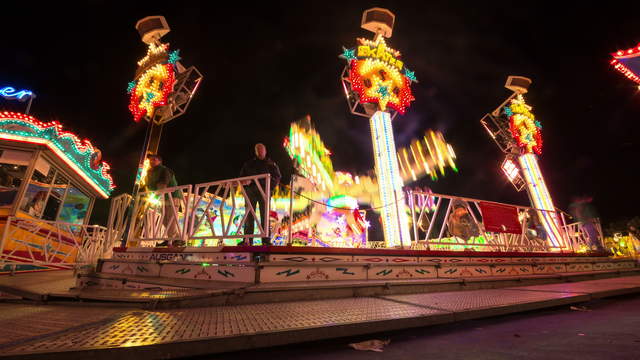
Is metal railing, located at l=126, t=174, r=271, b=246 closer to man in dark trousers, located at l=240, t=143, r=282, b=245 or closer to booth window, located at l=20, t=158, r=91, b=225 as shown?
man in dark trousers, located at l=240, t=143, r=282, b=245

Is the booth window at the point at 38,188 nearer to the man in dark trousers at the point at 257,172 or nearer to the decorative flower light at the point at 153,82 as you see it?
the decorative flower light at the point at 153,82

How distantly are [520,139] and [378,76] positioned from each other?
38.3 ft

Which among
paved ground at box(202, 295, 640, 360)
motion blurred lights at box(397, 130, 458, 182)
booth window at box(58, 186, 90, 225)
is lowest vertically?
paved ground at box(202, 295, 640, 360)

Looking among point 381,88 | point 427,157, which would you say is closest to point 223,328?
point 381,88

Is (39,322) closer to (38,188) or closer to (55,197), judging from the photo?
(38,188)

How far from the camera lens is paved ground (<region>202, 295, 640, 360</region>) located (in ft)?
5.48

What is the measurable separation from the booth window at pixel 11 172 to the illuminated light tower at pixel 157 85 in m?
3.80

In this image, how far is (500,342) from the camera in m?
1.95

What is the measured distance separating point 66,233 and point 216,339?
505 inches

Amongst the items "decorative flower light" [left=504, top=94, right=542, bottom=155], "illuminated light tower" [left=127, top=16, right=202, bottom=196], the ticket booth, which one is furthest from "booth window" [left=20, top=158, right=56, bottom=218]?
"decorative flower light" [left=504, top=94, right=542, bottom=155]

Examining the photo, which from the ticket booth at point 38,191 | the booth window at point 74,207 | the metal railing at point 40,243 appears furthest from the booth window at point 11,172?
the booth window at point 74,207

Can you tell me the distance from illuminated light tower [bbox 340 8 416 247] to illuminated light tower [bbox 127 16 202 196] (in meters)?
8.77

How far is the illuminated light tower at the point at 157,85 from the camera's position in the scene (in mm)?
13344

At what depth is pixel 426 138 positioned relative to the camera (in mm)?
22641
